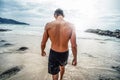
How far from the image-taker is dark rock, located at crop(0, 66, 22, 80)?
6.66m

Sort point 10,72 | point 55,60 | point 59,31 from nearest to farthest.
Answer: point 59,31 < point 55,60 < point 10,72

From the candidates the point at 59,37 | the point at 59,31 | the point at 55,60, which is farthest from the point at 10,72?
the point at 59,31

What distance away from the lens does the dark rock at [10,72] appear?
6661 millimetres

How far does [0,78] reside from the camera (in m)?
6.44

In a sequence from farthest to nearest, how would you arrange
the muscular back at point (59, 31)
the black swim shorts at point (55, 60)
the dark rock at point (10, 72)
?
the dark rock at point (10, 72) → the black swim shorts at point (55, 60) → the muscular back at point (59, 31)

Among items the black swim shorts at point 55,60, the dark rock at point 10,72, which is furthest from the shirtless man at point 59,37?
the dark rock at point 10,72

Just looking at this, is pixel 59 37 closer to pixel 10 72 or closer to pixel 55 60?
pixel 55 60

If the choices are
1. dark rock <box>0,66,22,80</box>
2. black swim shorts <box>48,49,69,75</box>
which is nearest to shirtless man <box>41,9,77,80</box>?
black swim shorts <box>48,49,69,75</box>

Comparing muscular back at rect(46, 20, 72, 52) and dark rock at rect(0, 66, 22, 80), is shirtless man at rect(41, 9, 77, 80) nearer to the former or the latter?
muscular back at rect(46, 20, 72, 52)

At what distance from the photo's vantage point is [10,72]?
7.24m

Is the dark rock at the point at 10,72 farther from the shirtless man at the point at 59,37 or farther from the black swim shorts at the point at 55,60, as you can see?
the shirtless man at the point at 59,37

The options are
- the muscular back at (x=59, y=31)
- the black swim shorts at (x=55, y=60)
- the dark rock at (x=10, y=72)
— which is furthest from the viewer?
the dark rock at (x=10, y=72)

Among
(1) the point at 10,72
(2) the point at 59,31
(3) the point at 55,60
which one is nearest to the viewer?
(2) the point at 59,31

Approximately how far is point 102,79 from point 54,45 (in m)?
3.46
